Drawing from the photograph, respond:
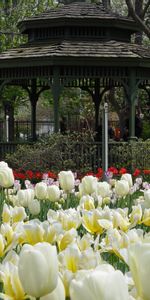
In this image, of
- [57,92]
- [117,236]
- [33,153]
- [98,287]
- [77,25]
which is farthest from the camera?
[77,25]

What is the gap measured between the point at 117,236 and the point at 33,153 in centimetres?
1533

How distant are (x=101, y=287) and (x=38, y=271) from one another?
0.27 m

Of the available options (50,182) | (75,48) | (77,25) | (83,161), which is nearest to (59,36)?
(77,25)

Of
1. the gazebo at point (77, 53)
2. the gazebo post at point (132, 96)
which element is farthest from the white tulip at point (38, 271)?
the gazebo post at point (132, 96)

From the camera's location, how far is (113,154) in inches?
734

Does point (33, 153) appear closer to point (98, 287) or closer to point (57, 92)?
point (57, 92)

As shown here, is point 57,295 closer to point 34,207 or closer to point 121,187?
point 34,207

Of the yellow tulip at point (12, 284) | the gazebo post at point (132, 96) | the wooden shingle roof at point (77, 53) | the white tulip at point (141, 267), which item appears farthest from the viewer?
the gazebo post at point (132, 96)

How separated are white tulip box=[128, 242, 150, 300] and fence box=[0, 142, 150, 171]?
54.0ft

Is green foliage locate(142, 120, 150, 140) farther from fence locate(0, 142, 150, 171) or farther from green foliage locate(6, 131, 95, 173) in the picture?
green foliage locate(6, 131, 95, 173)

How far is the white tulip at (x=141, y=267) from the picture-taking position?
172 cm

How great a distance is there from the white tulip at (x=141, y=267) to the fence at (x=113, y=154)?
16447 mm

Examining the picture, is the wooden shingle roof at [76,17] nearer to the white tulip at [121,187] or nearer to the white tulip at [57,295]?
the white tulip at [121,187]

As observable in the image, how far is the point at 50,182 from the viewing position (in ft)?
20.0
